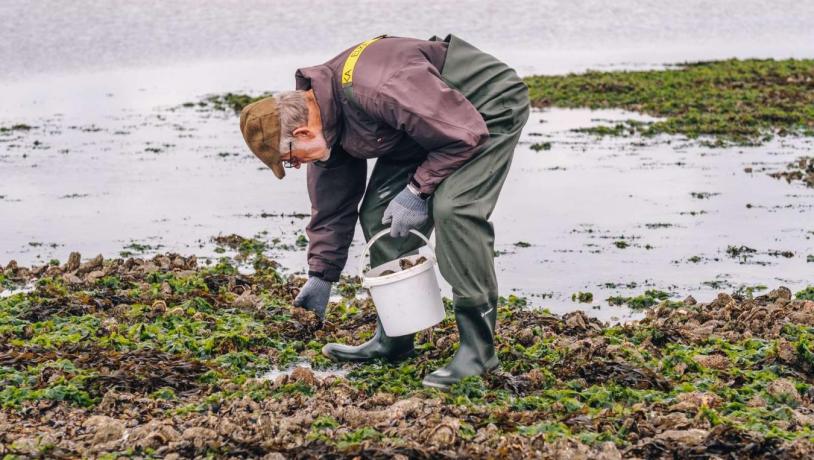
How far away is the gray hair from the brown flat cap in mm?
24

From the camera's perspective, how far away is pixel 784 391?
6.07 metres

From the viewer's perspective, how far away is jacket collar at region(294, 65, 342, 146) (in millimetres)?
5930

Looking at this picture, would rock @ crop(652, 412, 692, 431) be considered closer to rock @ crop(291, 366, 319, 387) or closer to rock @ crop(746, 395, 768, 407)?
rock @ crop(746, 395, 768, 407)

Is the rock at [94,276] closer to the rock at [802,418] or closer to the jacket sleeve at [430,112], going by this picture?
the jacket sleeve at [430,112]

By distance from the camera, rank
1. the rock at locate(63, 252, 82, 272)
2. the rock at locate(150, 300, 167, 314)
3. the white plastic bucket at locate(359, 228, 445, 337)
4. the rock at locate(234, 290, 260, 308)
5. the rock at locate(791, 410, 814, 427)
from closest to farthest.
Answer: the rock at locate(791, 410, 814, 427) → the white plastic bucket at locate(359, 228, 445, 337) → the rock at locate(150, 300, 167, 314) → the rock at locate(234, 290, 260, 308) → the rock at locate(63, 252, 82, 272)

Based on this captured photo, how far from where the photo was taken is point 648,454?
16.9ft

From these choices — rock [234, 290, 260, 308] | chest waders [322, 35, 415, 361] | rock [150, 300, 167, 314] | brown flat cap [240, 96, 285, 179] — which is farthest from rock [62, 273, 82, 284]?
brown flat cap [240, 96, 285, 179]

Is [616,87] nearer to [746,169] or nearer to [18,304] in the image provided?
[746,169]

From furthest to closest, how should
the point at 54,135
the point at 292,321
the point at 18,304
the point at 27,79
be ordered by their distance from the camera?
the point at 27,79
the point at 54,135
the point at 18,304
the point at 292,321

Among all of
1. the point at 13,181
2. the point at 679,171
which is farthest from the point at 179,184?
the point at 679,171

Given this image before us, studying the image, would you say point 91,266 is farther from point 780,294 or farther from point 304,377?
point 780,294

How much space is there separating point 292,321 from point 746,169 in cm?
955

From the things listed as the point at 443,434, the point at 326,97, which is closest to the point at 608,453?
the point at 443,434

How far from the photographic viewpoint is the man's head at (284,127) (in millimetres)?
5918
